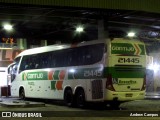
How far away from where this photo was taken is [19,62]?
992 inches

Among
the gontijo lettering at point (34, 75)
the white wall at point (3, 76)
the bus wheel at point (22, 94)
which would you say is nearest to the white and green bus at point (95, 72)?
the gontijo lettering at point (34, 75)

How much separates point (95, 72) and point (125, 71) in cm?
135

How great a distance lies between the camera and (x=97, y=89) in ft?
59.3

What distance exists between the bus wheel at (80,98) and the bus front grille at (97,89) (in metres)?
0.86

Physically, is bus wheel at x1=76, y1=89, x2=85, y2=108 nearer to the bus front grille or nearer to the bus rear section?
the bus front grille

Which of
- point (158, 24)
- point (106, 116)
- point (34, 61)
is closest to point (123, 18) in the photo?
point (158, 24)

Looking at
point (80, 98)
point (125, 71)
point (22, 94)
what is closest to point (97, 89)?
point (80, 98)

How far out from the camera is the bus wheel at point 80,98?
62.0ft

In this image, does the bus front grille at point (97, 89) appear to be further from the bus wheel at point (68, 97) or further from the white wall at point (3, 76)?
the white wall at point (3, 76)

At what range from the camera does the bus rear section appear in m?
17.7

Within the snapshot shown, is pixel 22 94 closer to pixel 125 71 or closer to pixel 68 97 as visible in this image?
pixel 68 97

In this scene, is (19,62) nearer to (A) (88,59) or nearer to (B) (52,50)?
(B) (52,50)

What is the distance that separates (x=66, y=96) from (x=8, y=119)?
248 inches

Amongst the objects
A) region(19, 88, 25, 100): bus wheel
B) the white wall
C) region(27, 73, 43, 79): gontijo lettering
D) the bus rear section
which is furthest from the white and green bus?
the white wall
